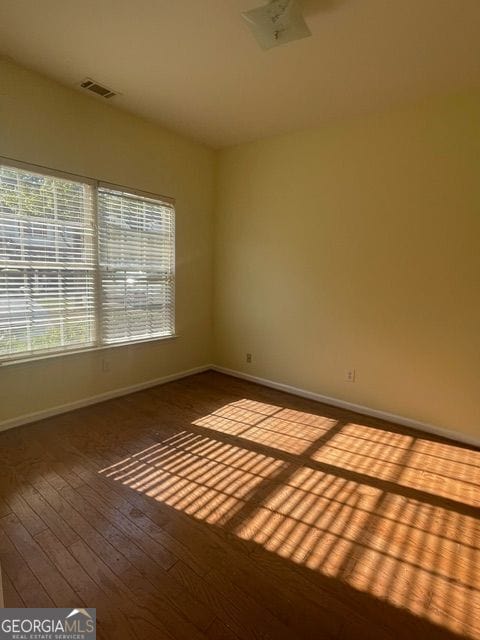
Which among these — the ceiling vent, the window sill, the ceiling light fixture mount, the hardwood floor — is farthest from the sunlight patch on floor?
the ceiling vent

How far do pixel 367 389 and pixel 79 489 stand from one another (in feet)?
8.40

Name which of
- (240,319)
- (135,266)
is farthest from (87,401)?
(240,319)

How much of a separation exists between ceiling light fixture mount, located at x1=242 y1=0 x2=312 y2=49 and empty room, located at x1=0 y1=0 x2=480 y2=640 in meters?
0.01

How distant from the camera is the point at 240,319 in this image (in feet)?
13.6

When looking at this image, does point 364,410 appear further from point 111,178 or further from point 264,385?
point 111,178

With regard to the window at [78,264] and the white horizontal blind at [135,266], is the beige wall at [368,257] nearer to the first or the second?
the white horizontal blind at [135,266]

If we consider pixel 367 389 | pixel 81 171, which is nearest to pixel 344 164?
pixel 367 389

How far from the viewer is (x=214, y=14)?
1900mm

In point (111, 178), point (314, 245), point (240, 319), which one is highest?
point (111, 178)

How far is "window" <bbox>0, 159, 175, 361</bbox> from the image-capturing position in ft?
8.55

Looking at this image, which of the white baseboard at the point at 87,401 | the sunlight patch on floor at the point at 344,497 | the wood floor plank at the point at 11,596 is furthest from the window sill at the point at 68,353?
the wood floor plank at the point at 11,596

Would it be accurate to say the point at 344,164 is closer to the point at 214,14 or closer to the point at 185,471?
the point at 214,14

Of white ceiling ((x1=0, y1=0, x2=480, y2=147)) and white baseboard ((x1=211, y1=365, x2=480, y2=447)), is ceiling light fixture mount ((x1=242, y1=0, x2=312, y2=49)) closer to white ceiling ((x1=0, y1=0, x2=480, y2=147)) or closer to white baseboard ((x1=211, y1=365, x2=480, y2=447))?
white ceiling ((x1=0, y1=0, x2=480, y2=147))

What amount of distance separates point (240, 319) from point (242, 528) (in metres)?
2.65
